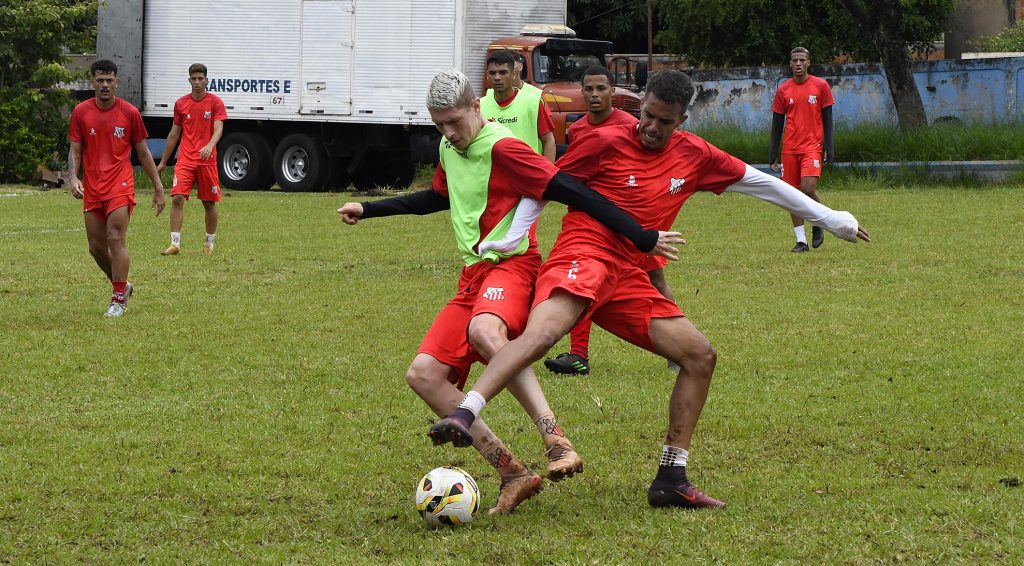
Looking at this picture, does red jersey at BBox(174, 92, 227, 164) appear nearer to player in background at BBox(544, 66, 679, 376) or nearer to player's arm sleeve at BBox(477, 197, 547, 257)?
player in background at BBox(544, 66, 679, 376)

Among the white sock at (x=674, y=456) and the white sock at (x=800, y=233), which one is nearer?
the white sock at (x=674, y=456)

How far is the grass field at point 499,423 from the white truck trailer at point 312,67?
13.9 meters

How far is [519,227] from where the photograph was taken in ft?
18.8

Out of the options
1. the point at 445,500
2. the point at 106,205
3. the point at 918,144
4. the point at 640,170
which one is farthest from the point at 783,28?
the point at 445,500

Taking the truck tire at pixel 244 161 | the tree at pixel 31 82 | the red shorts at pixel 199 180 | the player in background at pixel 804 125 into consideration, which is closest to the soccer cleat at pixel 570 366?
the player in background at pixel 804 125

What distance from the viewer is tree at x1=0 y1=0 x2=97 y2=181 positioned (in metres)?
30.8

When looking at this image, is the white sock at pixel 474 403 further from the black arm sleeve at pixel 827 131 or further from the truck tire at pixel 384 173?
the truck tire at pixel 384 173

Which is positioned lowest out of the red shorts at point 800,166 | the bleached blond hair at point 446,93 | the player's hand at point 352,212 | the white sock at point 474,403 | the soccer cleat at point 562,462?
the soccer cleat at point 562,462

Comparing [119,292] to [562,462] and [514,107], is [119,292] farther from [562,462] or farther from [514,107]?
[562,462]

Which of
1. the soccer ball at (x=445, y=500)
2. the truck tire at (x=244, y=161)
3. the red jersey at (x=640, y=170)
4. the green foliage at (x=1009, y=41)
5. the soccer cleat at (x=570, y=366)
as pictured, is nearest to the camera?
the soccer ball at (x=445, y=500)

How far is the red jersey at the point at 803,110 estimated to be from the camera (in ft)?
50.3

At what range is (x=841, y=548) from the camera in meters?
4.96

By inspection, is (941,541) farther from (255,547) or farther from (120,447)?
(120,447)

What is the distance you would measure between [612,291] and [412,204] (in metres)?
1.05
